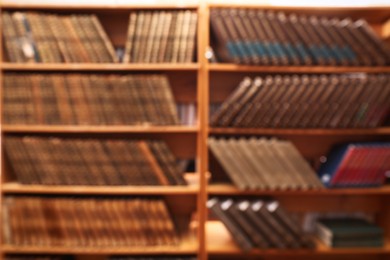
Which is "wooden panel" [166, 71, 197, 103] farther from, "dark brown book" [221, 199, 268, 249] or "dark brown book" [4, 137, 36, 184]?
"dark brown book" [4, 137, 36, 184]

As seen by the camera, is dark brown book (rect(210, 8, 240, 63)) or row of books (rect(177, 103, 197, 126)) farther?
row of books (rect(177, 103, 197, 126))

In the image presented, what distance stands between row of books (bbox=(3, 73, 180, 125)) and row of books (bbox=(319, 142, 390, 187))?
0.91 m

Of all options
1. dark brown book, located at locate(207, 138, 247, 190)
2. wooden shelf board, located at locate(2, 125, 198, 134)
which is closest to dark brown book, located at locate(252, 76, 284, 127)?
dark brown book, located at locate(207, 138, 247, 190)

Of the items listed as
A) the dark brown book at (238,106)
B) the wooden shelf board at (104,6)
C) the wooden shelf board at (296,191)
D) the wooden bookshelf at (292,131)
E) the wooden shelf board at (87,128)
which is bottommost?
the wooden shelf board at (296,191)

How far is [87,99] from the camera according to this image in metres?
1.78

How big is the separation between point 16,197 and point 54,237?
0.98 ft

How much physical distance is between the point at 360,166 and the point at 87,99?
1.50m

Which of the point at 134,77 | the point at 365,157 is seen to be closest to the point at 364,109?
the point at 365,157

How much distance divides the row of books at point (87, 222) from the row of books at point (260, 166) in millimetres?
424

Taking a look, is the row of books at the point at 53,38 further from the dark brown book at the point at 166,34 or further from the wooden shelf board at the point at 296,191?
the wooden shelf board at the point at 296,191

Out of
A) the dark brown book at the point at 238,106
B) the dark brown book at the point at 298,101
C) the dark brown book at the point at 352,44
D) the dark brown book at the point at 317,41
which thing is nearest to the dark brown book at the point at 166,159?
the dark brown book at the point at 238,106

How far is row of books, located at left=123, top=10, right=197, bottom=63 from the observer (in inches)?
69.6

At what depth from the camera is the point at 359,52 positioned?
178 cm

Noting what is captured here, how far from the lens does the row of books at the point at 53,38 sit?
68.7 inches
